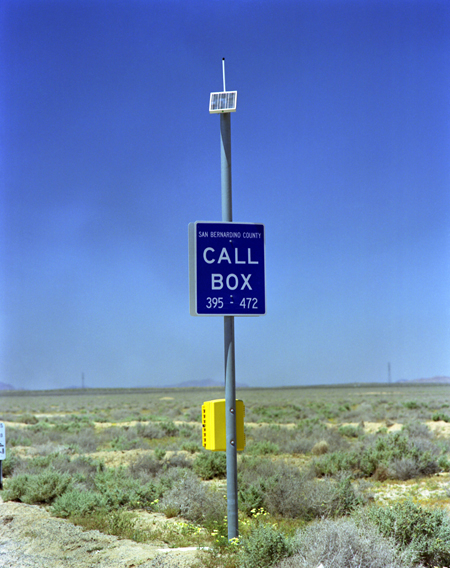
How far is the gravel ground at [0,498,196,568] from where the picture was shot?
6.29 meters

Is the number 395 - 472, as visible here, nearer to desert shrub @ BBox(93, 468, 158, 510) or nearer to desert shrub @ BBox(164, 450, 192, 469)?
desert shrub @ BBox(93, 468, 158, 510)

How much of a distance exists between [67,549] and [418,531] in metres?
4.56

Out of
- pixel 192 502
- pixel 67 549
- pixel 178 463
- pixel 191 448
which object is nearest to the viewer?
pixel 67 549

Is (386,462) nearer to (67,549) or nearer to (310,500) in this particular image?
(310,500)

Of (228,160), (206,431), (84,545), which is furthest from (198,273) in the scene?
(84,545)

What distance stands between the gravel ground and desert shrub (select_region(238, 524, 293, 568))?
0.91 meters

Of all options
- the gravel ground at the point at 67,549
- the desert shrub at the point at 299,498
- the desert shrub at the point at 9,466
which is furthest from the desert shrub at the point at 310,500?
the desert shrub at the point at 9,466

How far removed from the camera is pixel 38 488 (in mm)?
10391

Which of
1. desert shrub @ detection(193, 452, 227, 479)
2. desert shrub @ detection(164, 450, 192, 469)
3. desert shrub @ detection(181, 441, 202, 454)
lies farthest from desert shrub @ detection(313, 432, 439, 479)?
desert shrub @ detection(181, 441, 202, 454)

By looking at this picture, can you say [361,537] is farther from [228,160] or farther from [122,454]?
[122,454]

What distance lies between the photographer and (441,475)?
542 inches

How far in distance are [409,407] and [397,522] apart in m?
38.2

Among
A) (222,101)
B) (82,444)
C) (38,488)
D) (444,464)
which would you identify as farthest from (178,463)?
(222,101)

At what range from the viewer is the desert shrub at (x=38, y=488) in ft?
34.0
